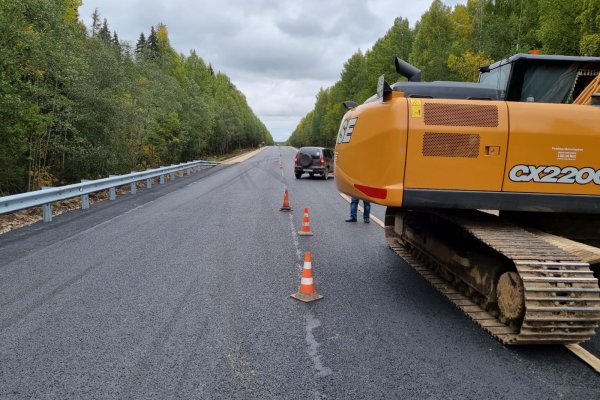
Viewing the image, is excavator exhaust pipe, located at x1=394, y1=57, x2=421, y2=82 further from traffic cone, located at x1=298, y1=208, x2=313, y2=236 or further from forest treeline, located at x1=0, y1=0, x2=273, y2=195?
forest treeline, located at x1=0, y1=0, x2=273, y2=195

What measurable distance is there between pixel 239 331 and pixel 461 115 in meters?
3.20

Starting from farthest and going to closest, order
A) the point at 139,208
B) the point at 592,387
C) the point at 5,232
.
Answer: the point at 139,208
the point at 5,232
the point at 592,387

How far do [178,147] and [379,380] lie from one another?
128 ft

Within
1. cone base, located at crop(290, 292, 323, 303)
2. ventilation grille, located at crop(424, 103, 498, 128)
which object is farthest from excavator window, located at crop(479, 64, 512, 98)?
cone base, located at crop(290, 292, 323, 303)

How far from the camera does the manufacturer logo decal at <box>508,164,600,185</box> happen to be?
4.27m

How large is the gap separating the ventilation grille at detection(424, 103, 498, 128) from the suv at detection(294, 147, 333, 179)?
1991 centimetres

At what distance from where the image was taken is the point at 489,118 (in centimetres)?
437

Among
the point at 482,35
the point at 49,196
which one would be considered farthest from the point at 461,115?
the point at 482,35

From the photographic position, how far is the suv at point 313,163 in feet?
80.3

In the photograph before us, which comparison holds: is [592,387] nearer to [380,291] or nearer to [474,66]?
[380,291]

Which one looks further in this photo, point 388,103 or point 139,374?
point 388,103

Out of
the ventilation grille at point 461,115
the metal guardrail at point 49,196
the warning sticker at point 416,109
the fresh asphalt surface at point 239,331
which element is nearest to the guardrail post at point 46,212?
the metal guardrail at point 49,196

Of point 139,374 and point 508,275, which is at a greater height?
point 508,275

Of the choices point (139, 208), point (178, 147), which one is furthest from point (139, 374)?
point (178, 147)
